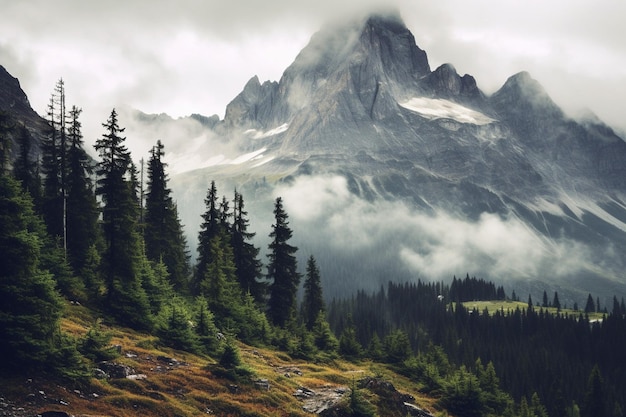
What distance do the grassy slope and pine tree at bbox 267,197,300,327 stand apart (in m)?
21.3

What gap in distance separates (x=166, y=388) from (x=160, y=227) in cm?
3829

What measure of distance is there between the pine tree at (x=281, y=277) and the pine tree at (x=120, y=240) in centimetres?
2493


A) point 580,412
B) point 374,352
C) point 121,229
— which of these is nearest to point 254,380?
point 121,229

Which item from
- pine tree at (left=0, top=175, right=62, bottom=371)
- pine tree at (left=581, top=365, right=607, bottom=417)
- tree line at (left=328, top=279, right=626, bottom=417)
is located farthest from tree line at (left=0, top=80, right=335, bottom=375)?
pine tree at (left=581, top=365, right=607, bottom=417)

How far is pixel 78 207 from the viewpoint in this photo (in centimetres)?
5606

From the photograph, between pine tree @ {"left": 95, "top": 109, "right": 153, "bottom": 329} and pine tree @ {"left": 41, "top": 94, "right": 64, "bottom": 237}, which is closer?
pine tree @ {"left": 95, "top": 109, "right": 153, "bottom": 329}

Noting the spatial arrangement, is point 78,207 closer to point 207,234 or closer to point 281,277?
point 207,234

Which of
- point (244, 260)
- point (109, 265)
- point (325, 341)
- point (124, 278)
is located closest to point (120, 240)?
point (109, 265)

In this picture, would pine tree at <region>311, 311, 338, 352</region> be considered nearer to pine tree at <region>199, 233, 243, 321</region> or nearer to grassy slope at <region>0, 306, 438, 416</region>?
pine tree at <region>199, 233, 243, 321</region>

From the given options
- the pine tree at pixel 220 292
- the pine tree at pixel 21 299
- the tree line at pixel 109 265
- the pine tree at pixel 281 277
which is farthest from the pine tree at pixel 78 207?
the pine tree at pixel 21 299

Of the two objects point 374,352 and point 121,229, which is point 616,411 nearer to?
point 374,352

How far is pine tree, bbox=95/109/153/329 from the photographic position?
47625 millimetres

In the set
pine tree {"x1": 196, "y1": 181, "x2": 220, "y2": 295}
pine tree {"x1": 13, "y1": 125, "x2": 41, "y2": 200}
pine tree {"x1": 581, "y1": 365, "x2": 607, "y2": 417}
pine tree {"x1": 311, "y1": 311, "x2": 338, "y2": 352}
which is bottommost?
pine tree {"x1": 581, "y1": 365, "x2": 607, "y2": 417}

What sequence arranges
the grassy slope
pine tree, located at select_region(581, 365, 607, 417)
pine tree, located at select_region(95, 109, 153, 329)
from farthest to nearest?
1. pine tree, located at select_region(581, 365, 607, 417)
2. pine tree, located at select_region(95, 109, 153, 329)
3. the grassy slope
